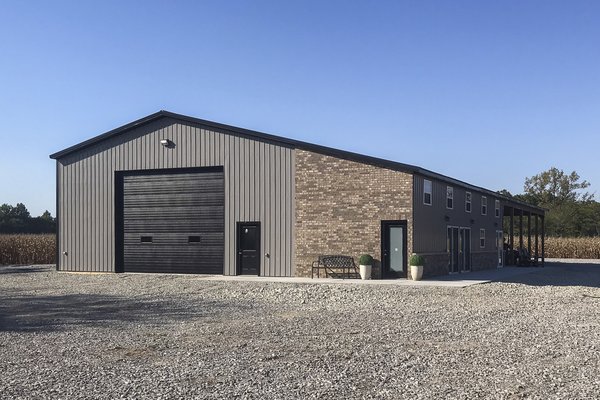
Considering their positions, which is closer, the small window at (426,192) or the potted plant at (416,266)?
the potted plant at (416,266)

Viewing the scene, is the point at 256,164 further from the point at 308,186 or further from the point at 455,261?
the point at 455,261

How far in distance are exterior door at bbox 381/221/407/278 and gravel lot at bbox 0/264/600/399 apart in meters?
5.14

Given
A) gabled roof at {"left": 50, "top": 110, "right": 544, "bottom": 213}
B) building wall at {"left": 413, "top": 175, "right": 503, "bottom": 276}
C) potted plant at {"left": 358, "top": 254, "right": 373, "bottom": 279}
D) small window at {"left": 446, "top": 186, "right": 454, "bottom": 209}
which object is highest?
gabled roof at {"left": 50, "top": 110, "right": 544, "bottom": 213}

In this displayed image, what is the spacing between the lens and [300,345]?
9.82 m

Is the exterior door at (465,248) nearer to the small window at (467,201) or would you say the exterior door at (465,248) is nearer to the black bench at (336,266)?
the small window at (467,201)

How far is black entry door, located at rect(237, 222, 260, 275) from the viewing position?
25.2 metres

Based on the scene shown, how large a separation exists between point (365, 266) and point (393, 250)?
52.7 inches

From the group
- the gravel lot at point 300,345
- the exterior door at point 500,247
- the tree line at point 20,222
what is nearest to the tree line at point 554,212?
the tree line at point 20,222

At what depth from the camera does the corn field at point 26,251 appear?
38.7 meters

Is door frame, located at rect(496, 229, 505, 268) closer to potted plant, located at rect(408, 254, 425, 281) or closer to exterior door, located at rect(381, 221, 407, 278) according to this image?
exterior door, located at rect(381, 221, 407, 278)

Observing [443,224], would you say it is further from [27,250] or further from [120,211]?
[27,250]

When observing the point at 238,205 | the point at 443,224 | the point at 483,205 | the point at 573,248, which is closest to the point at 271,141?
the point at 238,205

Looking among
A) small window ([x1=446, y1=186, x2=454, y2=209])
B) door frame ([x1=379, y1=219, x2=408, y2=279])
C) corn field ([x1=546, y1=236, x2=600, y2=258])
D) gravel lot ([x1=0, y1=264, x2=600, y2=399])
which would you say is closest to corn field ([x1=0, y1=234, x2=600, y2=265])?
gravel lot ([x1=0, y1=264, x2=600, y2=399])

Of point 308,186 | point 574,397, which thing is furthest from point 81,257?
point 574,397
